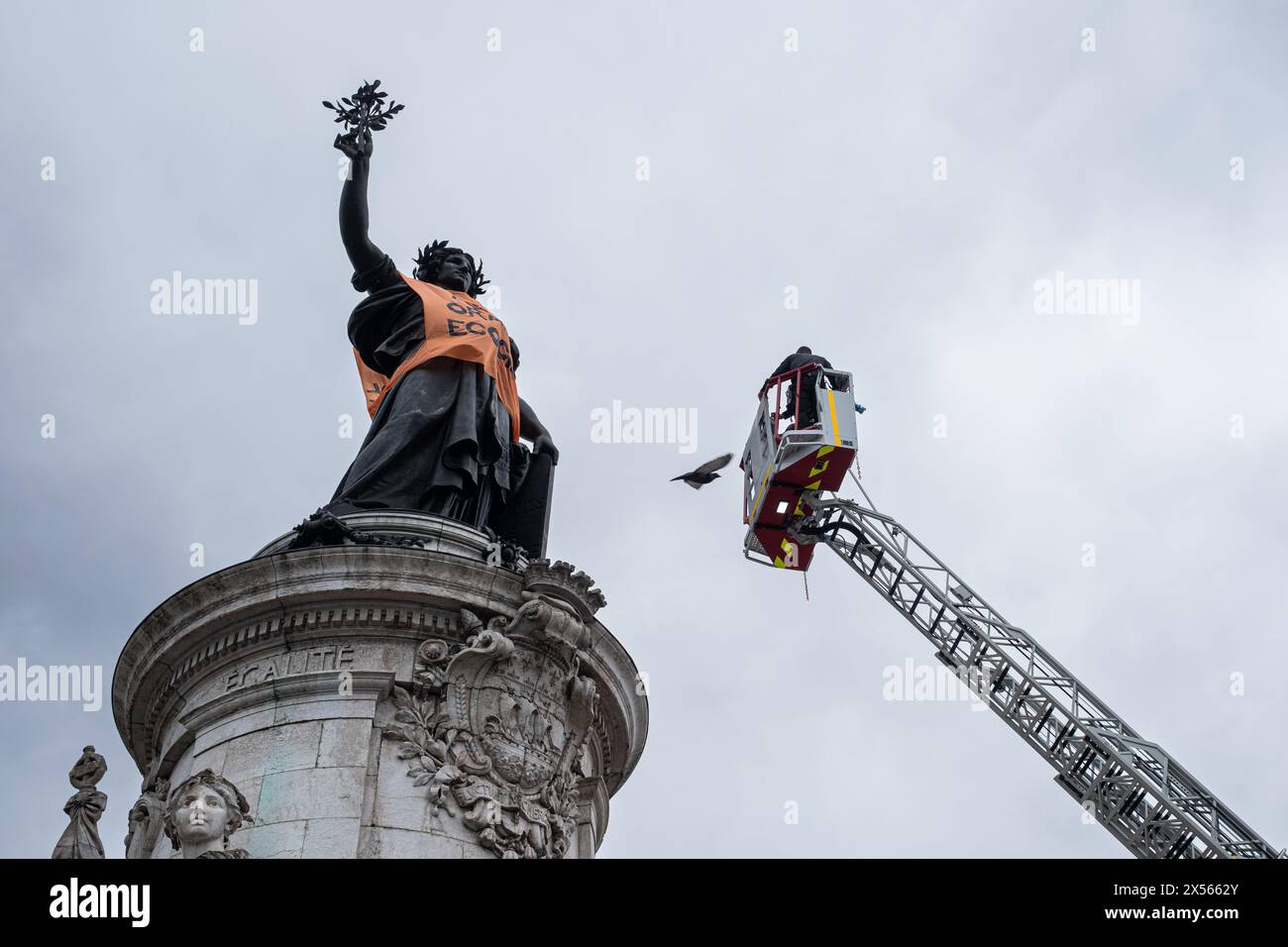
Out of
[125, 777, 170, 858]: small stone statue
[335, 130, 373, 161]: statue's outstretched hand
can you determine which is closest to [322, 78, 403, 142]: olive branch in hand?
[335, 130, 373, 161]: statue's outstretched hand

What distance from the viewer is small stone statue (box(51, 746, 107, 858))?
Answer: 41.5 feet

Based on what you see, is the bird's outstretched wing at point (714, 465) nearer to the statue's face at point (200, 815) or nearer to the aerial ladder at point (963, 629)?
the aerial ladder at point (963, 629)

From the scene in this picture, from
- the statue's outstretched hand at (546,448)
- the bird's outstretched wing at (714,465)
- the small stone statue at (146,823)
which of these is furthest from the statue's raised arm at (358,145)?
the bird's outstretched wing at (714,465)

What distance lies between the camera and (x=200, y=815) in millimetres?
12352

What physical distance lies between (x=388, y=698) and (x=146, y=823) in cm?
244

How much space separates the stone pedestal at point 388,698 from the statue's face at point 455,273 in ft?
16.6

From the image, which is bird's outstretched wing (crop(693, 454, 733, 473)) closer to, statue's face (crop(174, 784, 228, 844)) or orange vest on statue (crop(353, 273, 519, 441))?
orange vest on statue (crop(353, 273, 519, 441))

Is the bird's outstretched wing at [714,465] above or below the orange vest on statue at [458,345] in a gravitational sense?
above

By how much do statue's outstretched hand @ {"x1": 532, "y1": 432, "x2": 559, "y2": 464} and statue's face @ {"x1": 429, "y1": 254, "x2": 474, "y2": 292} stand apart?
2195mm

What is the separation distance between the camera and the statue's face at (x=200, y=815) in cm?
1230

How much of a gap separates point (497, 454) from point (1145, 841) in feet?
40.9

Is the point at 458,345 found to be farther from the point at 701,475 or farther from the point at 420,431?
the point at 701,475
